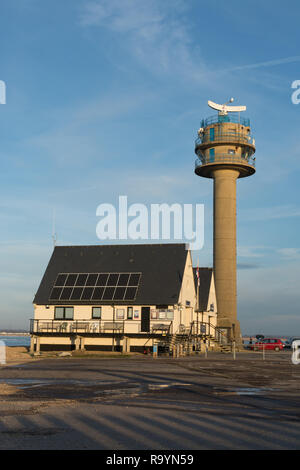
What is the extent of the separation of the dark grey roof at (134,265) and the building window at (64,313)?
612 millimetres

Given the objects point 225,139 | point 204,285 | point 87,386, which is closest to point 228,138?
point 225,139

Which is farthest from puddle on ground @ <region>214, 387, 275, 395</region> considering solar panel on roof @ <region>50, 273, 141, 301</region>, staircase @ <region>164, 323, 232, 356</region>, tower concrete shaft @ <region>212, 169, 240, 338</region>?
tower concrete shaft @ <region>212, 169, 240, 338</region>

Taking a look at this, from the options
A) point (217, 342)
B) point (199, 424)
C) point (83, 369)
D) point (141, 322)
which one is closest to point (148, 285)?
point (141, 322)

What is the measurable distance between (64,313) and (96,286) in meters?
3.86

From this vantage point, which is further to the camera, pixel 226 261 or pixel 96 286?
pixel 226 261

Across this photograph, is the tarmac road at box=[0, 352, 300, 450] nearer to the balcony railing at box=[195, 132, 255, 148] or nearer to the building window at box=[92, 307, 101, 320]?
the building window at box=[92, 307, 101, 320]

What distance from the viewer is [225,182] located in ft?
220

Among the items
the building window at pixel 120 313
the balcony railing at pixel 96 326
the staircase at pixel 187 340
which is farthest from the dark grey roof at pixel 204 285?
the building window at pixel 120 313

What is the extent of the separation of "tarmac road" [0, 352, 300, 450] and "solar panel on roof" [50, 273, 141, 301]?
2618cm

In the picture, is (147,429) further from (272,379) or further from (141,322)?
(141,322)

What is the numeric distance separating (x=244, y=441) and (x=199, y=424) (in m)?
1.92

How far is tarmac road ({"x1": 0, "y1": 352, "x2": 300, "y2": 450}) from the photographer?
10.7 m

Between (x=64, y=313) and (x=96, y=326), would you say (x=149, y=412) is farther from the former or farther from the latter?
(x=64, y=313)
